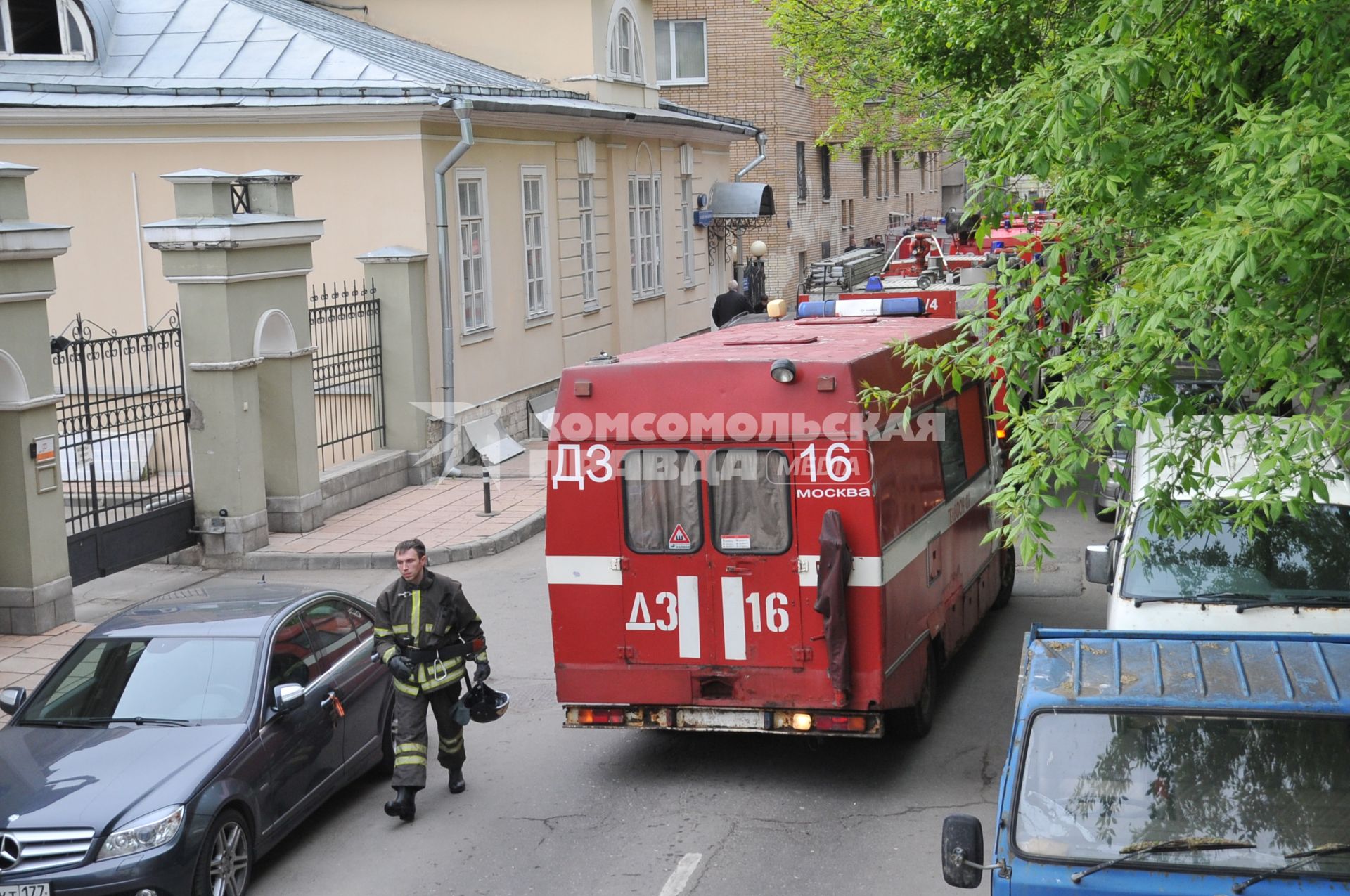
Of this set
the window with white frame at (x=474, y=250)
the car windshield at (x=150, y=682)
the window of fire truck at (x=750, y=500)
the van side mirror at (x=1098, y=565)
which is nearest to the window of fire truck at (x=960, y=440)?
the van side mirror at (x=1098, y=565)

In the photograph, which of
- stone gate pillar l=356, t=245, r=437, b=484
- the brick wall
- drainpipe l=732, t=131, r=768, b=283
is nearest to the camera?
stone gate pillar l=356, t=245, r=437, b=484

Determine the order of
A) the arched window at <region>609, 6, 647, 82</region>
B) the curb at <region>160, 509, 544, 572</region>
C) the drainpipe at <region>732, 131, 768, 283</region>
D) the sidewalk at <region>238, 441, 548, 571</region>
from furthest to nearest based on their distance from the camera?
the drainpipe at <region>732, 131, 768, 283</region> < the arched window at <region>609, 6, 647, 82</region> < the sidewalk at <region>238, 441, 548, 571</region> < the curb at <region>160, 509, 544, 572</region>

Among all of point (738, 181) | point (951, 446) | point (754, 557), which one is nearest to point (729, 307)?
point (738, 181)

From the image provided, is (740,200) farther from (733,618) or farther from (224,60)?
(733,618)

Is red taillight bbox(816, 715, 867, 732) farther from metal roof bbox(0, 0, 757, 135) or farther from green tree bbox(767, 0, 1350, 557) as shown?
metal roof bbox(0, 0, 757, 135)

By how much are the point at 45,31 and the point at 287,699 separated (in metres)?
15.6

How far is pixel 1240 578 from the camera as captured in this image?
26.9ft

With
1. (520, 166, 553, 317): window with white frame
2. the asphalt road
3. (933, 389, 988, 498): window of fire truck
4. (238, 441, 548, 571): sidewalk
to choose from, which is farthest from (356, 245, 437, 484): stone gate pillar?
(933, 389, 988, 498): window of fire truck

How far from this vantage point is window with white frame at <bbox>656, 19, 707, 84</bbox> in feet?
128

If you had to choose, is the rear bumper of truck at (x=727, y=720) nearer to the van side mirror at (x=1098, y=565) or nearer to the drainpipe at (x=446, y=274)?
the van side mirror at (x=1098, y=565)

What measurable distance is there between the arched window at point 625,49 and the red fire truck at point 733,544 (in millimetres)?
18436

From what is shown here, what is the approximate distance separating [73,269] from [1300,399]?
17312mm

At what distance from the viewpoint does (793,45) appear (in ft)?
83.7

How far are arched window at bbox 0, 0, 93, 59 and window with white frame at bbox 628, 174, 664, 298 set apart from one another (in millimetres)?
9634
